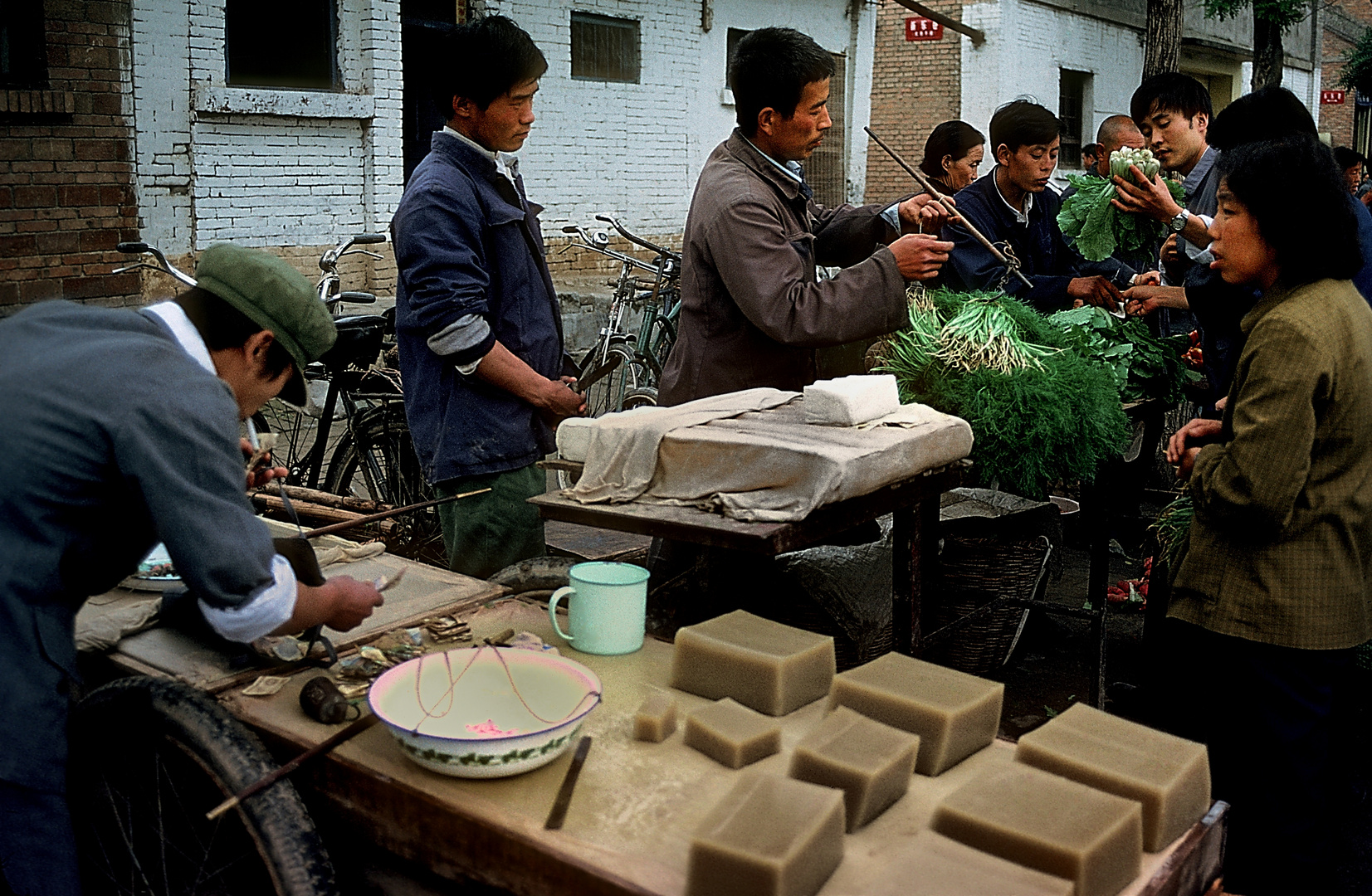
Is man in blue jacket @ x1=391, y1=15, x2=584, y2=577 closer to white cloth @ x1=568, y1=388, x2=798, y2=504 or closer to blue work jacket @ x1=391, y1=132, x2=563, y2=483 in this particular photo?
blue work jacket @ x1=391, y1=132, x2=563, y2=483

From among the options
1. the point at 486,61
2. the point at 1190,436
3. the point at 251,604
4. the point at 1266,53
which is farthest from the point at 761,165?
the point at 1266,53

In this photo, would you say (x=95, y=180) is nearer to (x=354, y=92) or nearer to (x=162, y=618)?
(x=354, y=92)

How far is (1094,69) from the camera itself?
722 inches

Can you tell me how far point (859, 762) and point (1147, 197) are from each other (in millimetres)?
2849

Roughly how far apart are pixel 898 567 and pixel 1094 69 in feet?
57.1

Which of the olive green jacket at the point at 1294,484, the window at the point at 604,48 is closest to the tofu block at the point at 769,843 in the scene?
the olive green jacket at the point at 1294,484

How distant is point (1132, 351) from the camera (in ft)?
13.9

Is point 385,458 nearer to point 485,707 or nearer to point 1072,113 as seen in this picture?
point 485,707

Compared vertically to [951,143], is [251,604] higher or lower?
lower

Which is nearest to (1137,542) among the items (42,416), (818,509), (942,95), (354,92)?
(818,509)

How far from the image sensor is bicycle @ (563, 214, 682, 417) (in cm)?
787

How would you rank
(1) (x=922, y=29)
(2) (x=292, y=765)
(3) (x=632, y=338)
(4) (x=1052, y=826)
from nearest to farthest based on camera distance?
(4) (x=1052, y=826) → (2) (x=292, y=765) → (3) (x=632, y=338) → (1) (x=922, y=29)

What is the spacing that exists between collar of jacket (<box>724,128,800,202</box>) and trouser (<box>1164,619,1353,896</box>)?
1.69 metres

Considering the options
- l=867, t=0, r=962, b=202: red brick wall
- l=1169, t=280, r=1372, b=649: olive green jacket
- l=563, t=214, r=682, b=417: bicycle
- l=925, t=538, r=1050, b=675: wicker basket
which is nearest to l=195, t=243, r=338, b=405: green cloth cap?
l=1169, t=280, r=1372, b=649: olive green jacket
